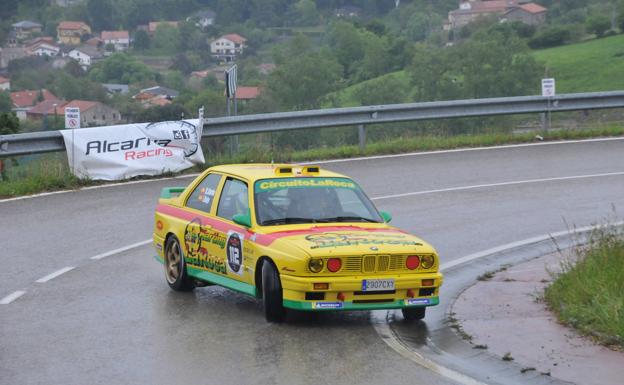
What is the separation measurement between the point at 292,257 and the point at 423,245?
1197 millimetres

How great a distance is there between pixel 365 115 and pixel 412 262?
42.7ft

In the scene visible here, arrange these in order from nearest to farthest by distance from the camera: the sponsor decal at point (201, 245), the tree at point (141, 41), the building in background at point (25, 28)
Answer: the sponsor decal at point (201, 245) < the building in background at point (25, 28) < the tree at point (141, 41)

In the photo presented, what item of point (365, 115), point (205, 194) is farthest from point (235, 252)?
point (365, 115)

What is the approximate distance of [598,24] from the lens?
390ft

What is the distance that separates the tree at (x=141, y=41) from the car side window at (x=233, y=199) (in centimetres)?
9528

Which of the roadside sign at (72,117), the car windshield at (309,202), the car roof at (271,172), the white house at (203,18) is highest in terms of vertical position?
the white house at (203,18)

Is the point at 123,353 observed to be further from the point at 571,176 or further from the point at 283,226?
the point at 571,176

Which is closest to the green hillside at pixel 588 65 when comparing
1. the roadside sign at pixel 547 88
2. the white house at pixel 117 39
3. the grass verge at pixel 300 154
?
the white house at pixel 117 39

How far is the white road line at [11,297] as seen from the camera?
11.7m

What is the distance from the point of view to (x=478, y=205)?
56.7 ft

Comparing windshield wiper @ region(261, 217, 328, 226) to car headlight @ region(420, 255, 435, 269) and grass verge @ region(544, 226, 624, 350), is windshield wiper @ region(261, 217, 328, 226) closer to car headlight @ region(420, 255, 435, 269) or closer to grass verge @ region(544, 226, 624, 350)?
car headlight @ region(420, 255, 435, 269)

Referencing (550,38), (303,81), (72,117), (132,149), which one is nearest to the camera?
(132,149)

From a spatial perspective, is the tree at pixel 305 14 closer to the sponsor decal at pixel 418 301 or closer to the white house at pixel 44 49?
the white house at pixel 44 49

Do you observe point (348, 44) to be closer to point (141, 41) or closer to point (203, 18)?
point (141, 41)
